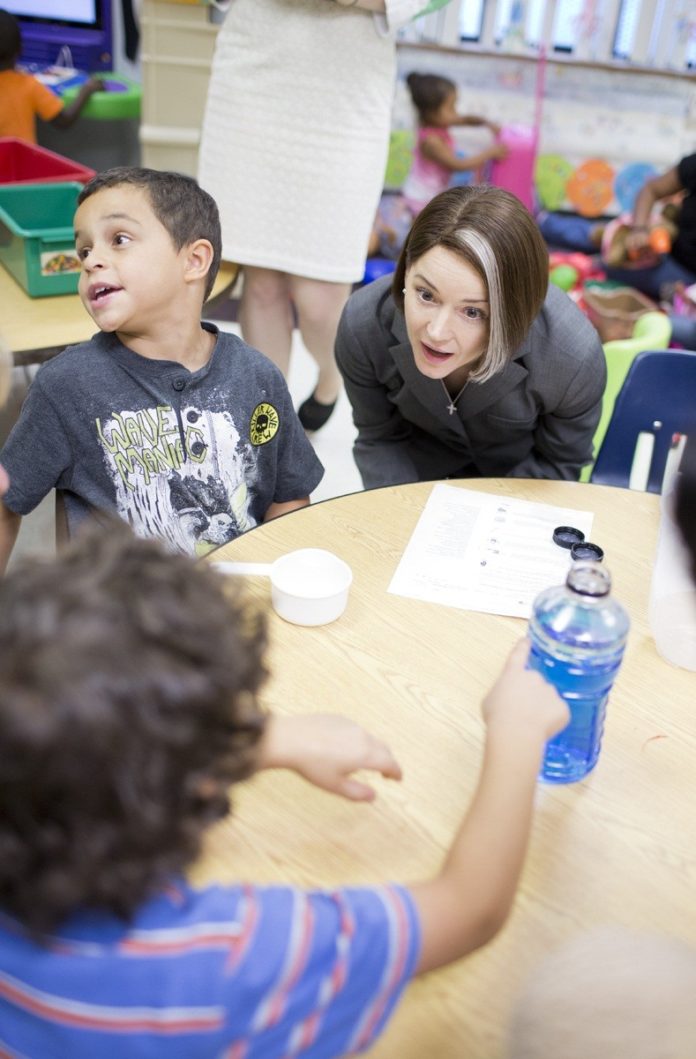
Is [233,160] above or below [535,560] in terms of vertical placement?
above

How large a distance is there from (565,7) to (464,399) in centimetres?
304

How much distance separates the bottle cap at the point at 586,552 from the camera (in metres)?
1.27

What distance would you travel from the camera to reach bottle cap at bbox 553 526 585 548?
1324mm

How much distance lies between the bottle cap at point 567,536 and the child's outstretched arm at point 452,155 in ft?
→ 10.0

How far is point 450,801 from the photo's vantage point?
3.09ft

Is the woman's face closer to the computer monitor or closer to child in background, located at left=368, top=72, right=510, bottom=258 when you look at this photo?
child in background, located at left=368, top=72, right=510, bottom=258

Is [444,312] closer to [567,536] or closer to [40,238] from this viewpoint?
[567,536]

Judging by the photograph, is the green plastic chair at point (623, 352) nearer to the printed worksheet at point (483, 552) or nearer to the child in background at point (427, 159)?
the printed worksheet at point (483, 552)

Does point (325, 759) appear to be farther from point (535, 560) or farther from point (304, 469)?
point (304, 469)

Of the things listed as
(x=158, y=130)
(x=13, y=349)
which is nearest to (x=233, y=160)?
(x=13, y=349)

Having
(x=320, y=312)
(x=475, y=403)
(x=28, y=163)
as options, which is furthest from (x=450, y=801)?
(x=28, y=163)

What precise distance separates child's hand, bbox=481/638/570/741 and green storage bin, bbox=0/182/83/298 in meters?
1.45

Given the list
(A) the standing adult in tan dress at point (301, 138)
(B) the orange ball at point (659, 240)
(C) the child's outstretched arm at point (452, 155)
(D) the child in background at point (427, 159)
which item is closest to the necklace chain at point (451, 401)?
(A) the standing adult in tan dress at point (301, 138)

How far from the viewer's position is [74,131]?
14.1 ft
